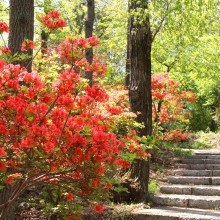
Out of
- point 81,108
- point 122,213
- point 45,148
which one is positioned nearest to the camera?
point 45,148

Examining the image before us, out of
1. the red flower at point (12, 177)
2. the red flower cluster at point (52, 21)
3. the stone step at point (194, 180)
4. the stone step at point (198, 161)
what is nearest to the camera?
the red flower at point (12, 177)

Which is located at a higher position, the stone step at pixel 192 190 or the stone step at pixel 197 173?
the stone step at pixel 197 173

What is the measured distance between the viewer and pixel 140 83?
6.75m

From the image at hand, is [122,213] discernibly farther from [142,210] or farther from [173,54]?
[173,54]

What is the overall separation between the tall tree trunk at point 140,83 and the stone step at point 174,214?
0.56 m

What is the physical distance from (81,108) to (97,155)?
567 mm

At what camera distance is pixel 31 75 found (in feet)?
10.2

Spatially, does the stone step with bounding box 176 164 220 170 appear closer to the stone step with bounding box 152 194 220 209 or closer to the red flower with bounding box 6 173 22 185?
the stone step with bounding box 152 194 220 209

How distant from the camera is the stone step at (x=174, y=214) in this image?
18.5ft

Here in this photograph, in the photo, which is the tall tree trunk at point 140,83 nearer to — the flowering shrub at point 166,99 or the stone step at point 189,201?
the stone step at point 189,201

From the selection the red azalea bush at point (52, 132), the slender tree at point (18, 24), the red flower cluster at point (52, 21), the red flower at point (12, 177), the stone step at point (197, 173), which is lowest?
the stone step at point (197, 173)

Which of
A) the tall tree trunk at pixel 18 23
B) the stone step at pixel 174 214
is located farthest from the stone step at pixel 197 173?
the tall tree trunk at pixel 18 23

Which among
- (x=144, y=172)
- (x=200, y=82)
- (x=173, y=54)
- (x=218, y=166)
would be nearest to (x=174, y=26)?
(x=144, y=172)

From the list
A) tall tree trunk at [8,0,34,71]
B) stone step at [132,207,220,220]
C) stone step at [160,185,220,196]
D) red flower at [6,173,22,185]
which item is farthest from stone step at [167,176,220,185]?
red flower at [6,173,22,185]
